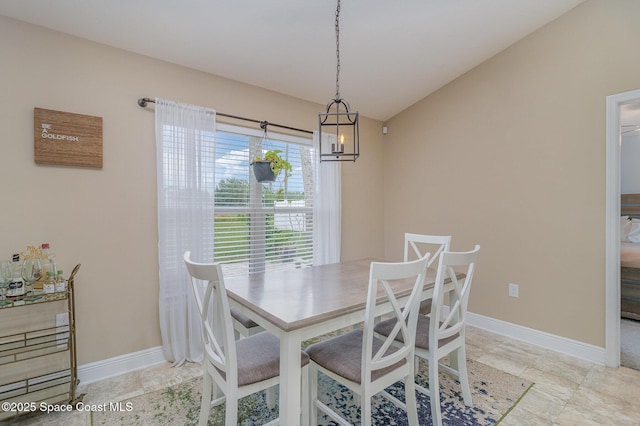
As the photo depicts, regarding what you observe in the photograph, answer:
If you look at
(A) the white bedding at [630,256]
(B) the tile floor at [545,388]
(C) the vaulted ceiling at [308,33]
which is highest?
(C) the vaulted ceiling at [308,33]

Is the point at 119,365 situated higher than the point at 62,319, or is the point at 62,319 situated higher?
the point at 62,319

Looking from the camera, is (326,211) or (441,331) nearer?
(441,331)

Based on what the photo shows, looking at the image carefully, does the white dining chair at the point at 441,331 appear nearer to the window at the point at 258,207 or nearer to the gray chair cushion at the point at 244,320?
the gray chair cushion at the point at 244,320

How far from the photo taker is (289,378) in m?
1.36

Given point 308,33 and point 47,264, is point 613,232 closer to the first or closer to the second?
point 308,33

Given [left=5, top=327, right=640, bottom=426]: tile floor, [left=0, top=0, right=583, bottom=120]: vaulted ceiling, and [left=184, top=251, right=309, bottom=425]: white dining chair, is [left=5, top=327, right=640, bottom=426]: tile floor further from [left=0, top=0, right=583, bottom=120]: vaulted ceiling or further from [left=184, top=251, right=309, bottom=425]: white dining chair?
[left=0, top=0, right=583, bottom=120]: vaulted ceiling

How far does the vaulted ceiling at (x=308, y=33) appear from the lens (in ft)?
6.75

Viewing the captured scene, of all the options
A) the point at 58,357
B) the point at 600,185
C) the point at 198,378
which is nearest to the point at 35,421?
the point at 58,357

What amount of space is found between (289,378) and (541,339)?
2.66m

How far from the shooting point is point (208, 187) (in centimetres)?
267

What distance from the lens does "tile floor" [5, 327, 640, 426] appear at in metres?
1.86

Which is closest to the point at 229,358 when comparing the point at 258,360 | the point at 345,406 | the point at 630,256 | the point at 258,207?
the point at 258,360

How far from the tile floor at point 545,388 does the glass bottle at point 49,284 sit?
758mm

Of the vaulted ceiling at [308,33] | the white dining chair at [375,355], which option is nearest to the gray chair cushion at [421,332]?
the white dining chair at [375,355]
